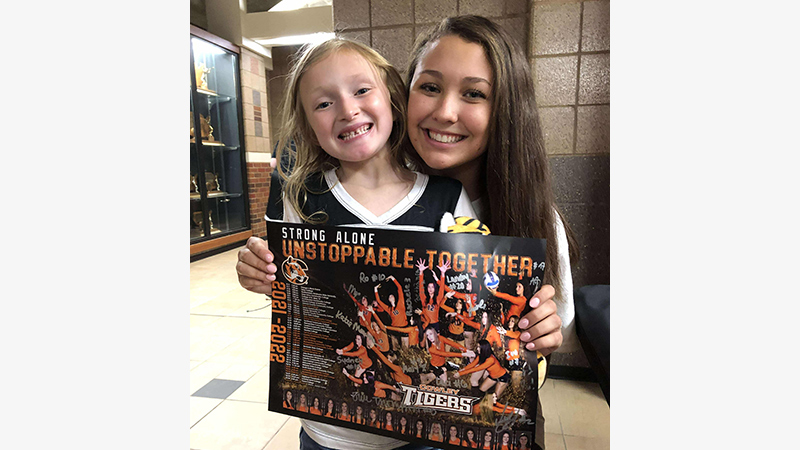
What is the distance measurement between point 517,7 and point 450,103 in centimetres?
104

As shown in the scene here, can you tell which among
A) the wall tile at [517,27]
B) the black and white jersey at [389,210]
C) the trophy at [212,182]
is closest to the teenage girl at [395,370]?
the black and white jersey at [389,210]

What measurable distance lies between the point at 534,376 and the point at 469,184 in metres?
0.42

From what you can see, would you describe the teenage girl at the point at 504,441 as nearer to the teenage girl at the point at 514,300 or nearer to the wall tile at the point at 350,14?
the teenage girl at the point at 514,300

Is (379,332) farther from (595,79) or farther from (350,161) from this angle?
(595,79)

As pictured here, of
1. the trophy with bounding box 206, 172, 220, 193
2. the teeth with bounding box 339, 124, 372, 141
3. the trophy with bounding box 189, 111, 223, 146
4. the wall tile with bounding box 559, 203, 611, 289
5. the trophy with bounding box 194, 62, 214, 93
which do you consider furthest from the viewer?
the trophy with bounding box 206, 172, 220, 193

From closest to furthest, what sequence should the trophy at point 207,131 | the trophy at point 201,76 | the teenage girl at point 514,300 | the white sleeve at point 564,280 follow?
1. the teenage girl at point 514,300
2. the white sleeve at point 564,280
3. the trophy at point 201,76
4. the trophy at point 207,131

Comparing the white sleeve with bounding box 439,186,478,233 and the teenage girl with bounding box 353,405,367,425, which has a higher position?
the white sleeve with bounding box 439,186,478,233

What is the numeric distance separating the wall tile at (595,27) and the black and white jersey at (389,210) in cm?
115

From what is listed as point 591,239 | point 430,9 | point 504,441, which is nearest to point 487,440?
point 504,441

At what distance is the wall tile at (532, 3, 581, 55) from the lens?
5.05 ft

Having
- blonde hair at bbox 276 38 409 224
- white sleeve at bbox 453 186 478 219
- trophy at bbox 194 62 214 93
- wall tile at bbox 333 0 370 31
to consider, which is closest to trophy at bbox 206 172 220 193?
trophy at bbox 194 62 214 93

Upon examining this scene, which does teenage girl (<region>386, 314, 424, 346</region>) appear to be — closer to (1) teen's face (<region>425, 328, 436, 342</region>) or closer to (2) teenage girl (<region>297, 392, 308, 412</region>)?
(1) teen's face (<region>425, 328, 436, 342</region>)

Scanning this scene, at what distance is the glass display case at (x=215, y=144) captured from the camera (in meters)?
4.47

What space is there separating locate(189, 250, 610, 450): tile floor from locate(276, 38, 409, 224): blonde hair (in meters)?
1.33
